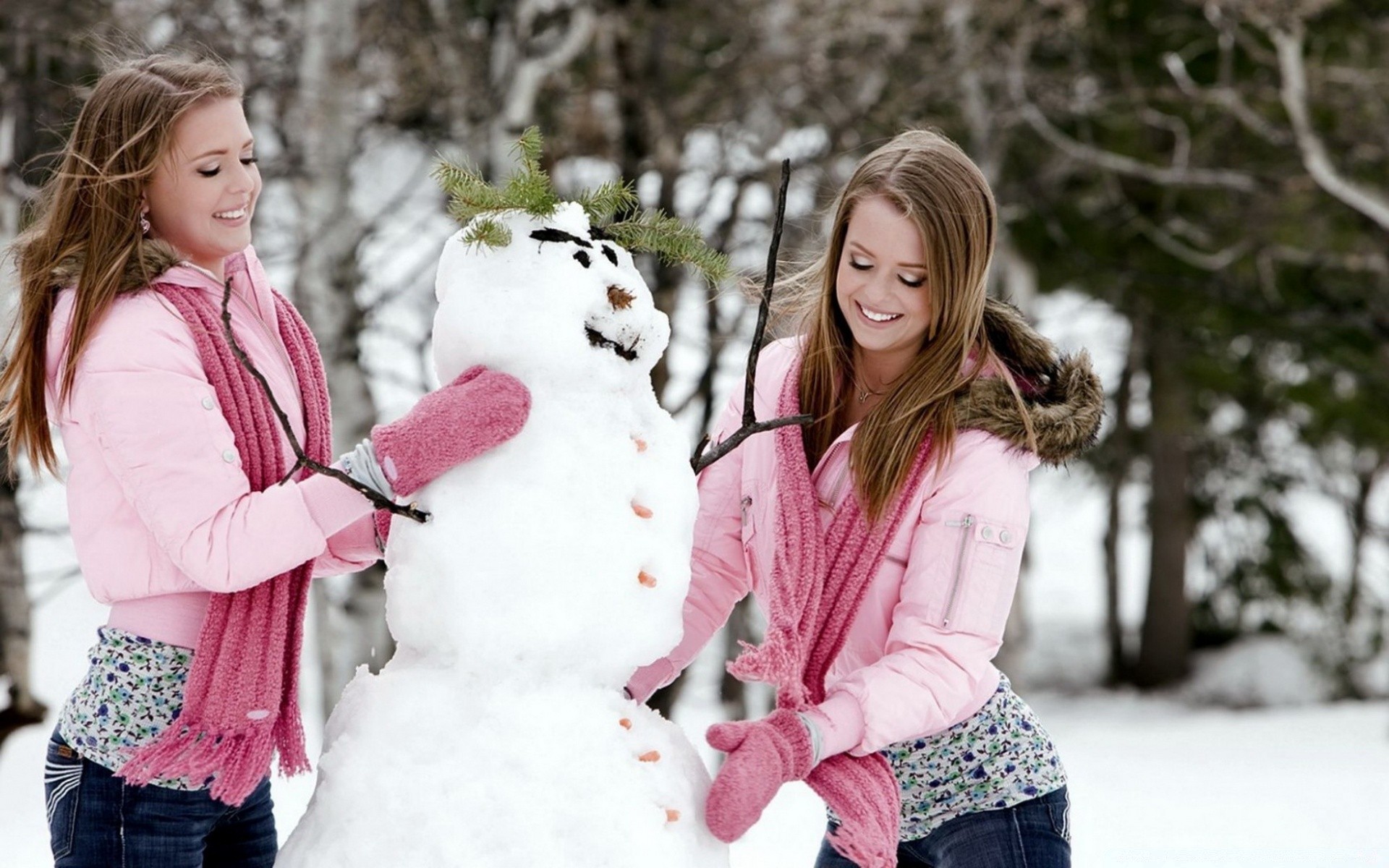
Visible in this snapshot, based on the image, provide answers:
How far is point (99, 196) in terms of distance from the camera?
2008 mm

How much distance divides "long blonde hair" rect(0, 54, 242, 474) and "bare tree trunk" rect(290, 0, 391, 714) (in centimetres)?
381

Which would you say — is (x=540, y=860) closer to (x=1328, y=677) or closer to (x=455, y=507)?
(x=455, y=507)

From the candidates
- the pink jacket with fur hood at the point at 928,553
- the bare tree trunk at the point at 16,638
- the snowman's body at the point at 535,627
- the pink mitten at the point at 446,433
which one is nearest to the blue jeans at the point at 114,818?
the snowman's body at the point at 535,627

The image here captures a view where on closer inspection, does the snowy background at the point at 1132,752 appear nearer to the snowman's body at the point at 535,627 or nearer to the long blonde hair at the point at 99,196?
the snowman's body at the point at 535,627

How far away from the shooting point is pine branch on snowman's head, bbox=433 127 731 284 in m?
2.01

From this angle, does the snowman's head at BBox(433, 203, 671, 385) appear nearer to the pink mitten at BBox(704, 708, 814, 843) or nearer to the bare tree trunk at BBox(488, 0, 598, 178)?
the pink mitten at BBox(704, 708, 814, 843)

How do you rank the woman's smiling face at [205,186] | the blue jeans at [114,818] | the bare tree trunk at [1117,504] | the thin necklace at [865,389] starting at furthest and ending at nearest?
the bare tree trunk at [1117,504], the thin necklace at [865,389], the woman's smiling face at [205,186], the blue jeans at [114,818]

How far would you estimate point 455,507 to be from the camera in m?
1.91

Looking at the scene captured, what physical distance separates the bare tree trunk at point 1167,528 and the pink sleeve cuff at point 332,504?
10224mm

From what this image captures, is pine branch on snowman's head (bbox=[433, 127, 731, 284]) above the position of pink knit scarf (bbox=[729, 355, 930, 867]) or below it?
above

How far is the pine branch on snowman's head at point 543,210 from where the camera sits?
2.01 m

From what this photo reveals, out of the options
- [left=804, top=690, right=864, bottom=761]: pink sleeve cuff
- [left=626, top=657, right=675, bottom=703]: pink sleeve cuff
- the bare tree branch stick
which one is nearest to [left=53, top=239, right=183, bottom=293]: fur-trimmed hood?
[left=626, top=657, right=675, bottom=703]: pink sleeve cuff

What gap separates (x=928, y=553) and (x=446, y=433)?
765 millimetres

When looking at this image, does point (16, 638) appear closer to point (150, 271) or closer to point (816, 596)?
point (150, 271)
